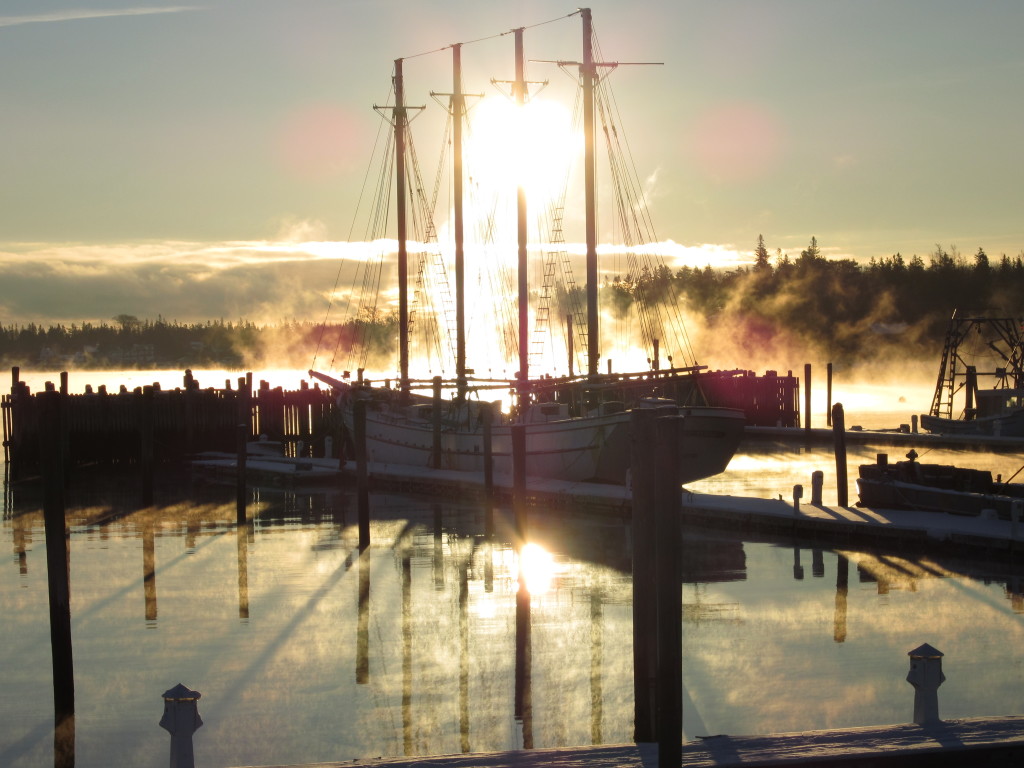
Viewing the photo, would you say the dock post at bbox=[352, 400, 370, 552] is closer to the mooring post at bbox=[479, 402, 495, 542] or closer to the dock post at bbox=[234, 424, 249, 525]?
the mooring post at bbox=[479, 402, 495, 542]

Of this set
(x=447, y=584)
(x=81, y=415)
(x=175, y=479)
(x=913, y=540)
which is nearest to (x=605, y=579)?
(x=447, y=584)

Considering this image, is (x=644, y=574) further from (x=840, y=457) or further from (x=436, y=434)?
(x=436, y=434)

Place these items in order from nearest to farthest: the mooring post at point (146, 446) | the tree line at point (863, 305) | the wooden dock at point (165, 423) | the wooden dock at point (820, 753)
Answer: the wooden dock at point (820, 753)
the mooring post at point (146, 446)
the wooden dock at point (165, 423)
the tree line at point (863, 305)

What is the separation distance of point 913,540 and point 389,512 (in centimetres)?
1467

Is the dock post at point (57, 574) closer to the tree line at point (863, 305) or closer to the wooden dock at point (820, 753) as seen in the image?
the wooden dock at point (820, 753)

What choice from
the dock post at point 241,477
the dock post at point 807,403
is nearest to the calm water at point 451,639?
the dock post at point 241,477

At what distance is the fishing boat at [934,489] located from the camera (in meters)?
25.4

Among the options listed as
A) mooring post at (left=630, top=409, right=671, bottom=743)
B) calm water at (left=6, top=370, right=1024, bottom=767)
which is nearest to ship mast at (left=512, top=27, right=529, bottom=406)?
calm water at (left=6, top=370, right=1024, bottom=767)

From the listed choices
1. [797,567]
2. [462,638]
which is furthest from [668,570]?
[797,567]

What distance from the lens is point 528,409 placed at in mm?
37688

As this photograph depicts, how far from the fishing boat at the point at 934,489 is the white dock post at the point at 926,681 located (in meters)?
14.1

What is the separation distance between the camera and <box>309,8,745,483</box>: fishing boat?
34125mm

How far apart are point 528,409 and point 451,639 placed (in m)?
19.3

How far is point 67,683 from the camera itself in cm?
1530
